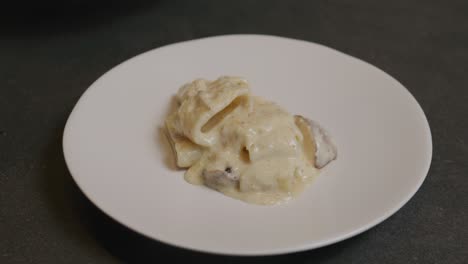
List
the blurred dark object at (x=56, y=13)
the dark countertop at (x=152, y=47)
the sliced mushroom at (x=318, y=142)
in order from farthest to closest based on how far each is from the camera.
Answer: the blurred dark object at (x=56, y=13) < the sliced mushroom at (x=318, y=142) < the dark countertop at (x=152, y=47)

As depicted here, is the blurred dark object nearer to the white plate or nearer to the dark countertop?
the dark countertop

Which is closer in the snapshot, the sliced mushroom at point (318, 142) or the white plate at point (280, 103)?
the white plate at point (280, 103)

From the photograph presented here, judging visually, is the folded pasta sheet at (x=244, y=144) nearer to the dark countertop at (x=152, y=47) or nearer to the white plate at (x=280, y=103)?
the white plate at (x=280, y=103)

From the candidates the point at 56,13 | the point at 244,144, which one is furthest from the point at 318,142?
the point at 56,13

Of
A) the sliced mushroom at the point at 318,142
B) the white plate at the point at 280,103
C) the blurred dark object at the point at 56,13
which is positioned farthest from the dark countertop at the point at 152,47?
the sliced mushroom at the point at 318,142

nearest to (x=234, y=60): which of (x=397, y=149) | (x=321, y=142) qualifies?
(x=321, y=142)

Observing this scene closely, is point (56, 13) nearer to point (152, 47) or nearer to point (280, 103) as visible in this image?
point (152, 47)
